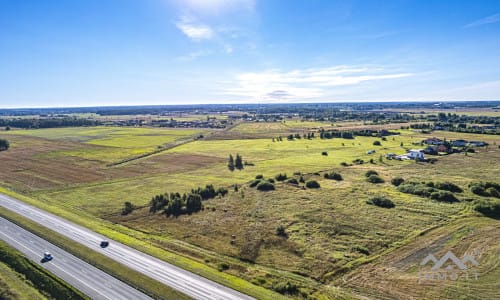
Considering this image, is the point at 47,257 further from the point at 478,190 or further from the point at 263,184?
the point at 478,190

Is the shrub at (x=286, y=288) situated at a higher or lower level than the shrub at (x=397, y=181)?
lower

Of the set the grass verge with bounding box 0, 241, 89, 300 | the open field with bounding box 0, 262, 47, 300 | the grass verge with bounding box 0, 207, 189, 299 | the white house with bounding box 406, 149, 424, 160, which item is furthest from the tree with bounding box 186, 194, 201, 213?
the white house with bounding box 406, 149, 424, 160

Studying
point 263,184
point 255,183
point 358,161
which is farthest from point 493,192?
point 255,183

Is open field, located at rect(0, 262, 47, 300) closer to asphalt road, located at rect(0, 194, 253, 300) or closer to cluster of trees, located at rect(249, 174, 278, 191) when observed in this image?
asphalt road, located at rect(0, 194, 253, 300)

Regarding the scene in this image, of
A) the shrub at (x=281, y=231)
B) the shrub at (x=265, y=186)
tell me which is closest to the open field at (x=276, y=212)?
the shrub at (x=281, y=231)

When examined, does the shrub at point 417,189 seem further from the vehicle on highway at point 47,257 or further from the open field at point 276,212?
the vehicle on highway at point 47,257

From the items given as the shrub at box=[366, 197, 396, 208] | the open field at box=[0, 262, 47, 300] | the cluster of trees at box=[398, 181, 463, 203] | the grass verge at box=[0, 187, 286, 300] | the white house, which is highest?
the white house
